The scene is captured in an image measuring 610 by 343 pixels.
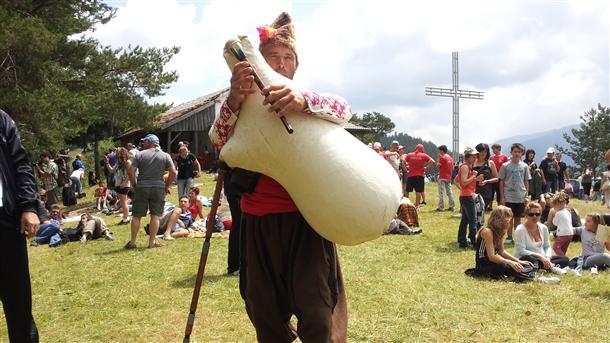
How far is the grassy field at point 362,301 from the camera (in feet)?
16.6

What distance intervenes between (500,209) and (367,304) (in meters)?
3.03

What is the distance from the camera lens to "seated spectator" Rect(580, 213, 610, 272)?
8.32 metres

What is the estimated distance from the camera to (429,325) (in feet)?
17.2

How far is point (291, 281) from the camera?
2770 millimetres

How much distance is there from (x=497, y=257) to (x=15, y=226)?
6249 millimetres

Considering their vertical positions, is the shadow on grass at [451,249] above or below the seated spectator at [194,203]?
below

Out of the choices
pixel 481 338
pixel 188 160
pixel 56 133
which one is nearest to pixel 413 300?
pixel 481 338

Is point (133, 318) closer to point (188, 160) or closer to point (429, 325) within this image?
point (429, 325)

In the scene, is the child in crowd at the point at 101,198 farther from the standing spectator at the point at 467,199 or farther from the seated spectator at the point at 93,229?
the standing spectator at the point at 467,199

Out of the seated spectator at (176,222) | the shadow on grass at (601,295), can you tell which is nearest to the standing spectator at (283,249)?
the shadow on grass at (601,295)

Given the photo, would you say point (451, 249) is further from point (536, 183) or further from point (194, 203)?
point (194, 203)

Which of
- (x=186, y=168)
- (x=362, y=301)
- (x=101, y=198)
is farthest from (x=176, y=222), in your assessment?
(x=101, y=198)

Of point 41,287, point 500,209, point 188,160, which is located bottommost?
point 41,287

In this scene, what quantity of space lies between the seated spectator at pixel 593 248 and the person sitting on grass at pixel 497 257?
1.19m
